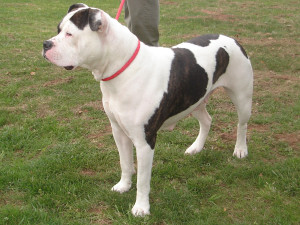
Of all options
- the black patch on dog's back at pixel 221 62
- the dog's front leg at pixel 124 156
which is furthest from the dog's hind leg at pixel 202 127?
the dog's front leg at pixel 124 156

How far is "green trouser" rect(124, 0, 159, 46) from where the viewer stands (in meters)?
4.84

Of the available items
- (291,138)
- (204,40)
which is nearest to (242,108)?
(204,40)

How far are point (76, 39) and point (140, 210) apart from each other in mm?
1679

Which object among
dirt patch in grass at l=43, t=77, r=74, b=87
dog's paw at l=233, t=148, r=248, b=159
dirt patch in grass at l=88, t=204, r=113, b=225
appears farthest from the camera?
dirt patch in grass at l=43, t=77, r=74, b=87

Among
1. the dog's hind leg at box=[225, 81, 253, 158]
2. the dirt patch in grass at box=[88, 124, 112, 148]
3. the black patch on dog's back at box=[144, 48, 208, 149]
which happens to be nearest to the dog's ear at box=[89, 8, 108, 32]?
the black patch on dog's back at box=[144, 48, 208, 149]

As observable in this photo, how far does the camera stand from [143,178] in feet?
10.7

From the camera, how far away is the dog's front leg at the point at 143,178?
317cm

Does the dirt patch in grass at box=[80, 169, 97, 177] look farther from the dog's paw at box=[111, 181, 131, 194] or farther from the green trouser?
the green trouser

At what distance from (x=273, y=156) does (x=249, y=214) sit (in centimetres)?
121

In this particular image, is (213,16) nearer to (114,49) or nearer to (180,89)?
(180,89)

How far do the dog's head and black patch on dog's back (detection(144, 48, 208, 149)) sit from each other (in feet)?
2.48

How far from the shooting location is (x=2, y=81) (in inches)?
261

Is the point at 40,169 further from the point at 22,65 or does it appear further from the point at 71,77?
the point at 22,65

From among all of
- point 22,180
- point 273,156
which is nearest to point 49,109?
point 22,180
